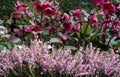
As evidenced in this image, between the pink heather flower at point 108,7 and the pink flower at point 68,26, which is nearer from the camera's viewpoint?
the pink flower at point 68,26

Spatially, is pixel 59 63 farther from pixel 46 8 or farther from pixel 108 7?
pixel 108 7

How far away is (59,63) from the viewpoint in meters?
2.54

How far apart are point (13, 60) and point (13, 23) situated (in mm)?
1207

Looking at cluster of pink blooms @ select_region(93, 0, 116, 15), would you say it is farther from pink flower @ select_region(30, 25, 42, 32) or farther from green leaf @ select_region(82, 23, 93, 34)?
pink flower @ select_region(30, 25, 42, 32)

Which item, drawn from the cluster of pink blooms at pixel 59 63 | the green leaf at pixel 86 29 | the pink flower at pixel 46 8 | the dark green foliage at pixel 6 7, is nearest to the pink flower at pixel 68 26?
the pink flower at pixel 46 8

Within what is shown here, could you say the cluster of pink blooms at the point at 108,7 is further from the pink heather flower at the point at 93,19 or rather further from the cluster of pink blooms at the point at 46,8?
the cluster of pink blooms at the point at 46,8

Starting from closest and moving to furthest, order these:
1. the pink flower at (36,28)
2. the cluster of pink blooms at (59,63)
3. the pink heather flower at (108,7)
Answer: the cluster of pink blooms at (59,63) → the pink flower at (36,28) → the pink heather flower at (108,7)

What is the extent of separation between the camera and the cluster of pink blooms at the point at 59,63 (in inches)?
101

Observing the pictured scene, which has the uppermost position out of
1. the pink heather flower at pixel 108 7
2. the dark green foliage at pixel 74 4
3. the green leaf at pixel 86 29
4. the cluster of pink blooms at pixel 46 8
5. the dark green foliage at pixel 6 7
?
the cluster of pink blooms at pixel 46 8

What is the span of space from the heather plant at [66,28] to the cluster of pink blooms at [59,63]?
0.68m

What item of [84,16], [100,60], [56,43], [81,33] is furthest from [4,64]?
[84,16]

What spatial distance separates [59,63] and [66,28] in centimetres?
89

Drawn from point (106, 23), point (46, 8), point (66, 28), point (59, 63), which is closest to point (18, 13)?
point (46, 8)

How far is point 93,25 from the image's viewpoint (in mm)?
3736
